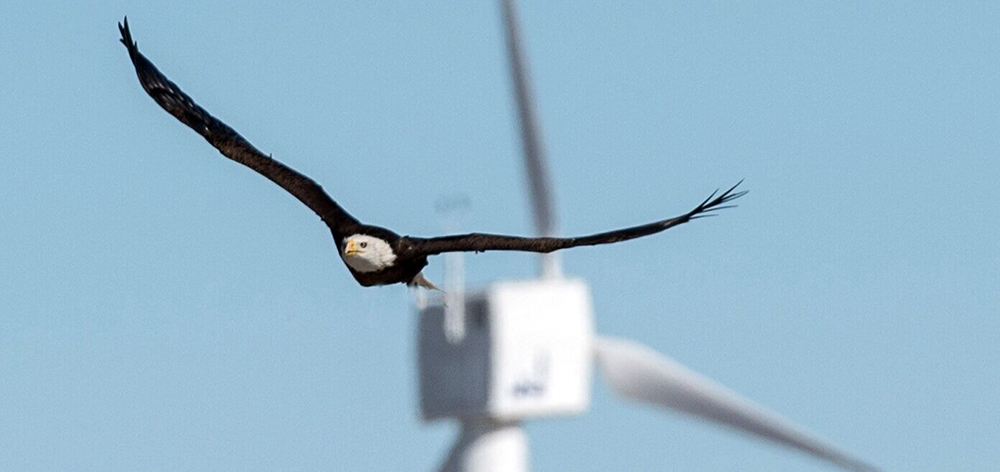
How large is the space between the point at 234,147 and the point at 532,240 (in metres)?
3.89

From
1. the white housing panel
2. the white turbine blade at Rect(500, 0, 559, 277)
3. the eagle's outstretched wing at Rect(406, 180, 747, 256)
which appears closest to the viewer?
the eagle's outstretched wing at Rect(406, 180, 747, 256)

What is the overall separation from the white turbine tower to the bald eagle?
38.6 ft

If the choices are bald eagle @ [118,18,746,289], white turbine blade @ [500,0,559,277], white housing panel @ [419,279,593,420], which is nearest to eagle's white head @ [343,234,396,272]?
bald eagle @ [118,18,746,289]

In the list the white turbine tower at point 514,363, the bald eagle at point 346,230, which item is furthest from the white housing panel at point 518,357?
the bald eagle at point 346,230

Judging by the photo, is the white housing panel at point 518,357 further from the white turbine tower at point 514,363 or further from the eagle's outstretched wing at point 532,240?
the eagle's outstretched wing at point 532,240

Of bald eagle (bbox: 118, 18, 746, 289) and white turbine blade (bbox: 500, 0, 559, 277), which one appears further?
white turbine blade (bbox: 500, 0, 559, 277)

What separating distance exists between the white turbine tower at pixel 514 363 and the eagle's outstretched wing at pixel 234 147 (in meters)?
11.7

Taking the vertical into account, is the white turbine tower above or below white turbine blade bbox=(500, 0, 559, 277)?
below

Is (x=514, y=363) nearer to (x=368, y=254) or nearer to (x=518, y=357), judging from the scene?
(x=518, y=357)

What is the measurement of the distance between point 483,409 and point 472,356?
3.81 ft

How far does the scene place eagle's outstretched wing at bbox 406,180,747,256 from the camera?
40188 millimetres

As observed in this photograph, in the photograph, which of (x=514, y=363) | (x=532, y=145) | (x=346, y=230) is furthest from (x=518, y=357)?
(x=346, y=230)

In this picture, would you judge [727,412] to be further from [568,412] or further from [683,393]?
[568,412]

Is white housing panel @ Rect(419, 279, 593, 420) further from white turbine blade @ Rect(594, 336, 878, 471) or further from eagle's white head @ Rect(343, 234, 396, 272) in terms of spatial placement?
eagle's white head @ Rect(343, 234, 396, 272)
